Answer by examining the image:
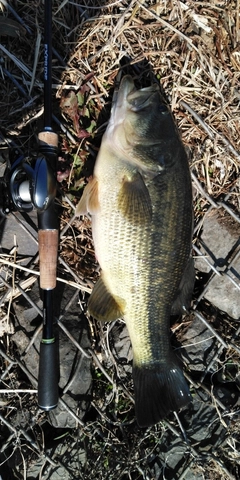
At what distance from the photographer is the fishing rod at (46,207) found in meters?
2.72

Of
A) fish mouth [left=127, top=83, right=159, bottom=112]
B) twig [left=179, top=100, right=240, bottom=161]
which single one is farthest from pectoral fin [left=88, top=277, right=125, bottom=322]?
twig [left=179, top=100, right=240, bottom=161]

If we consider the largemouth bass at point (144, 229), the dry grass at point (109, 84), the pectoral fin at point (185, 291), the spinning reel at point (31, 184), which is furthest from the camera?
the dry grass at point (109, 84)

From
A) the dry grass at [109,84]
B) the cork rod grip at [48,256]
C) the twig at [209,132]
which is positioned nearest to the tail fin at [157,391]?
the dry grass at [109,84]

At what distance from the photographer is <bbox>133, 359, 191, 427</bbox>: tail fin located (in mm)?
2881

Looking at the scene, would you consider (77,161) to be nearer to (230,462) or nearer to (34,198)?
(34,198)

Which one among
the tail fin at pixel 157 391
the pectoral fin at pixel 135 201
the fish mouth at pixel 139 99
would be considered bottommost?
the tail fin at pixel 157 391

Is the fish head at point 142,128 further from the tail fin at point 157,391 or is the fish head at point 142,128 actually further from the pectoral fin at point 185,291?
the tail fin at point 157,391

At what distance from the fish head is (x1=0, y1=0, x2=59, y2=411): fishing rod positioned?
395 millimetres

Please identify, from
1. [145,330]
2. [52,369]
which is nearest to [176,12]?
[145,330]

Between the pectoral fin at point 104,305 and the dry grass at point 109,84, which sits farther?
the dry grass at point 109,84

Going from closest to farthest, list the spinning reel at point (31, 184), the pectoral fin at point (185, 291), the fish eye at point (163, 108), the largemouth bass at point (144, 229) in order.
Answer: the spinning reel at point (31, 184) < the largemouth bass at point (144, 229) < the fish eye at point (163, 108) < the pectoral fin at point (185, 291)

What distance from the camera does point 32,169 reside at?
2.71 m

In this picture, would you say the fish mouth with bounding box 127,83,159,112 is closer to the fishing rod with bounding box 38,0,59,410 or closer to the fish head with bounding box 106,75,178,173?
the fish head with bounding box 106,75,178,173

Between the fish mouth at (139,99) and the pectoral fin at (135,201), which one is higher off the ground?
the fish mouth at (139,99)
